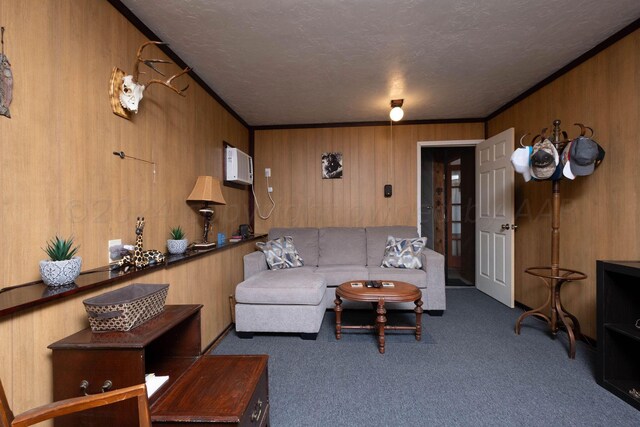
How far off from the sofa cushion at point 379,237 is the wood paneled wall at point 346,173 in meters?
0.42

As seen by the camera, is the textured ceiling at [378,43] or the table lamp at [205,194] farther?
the table lamp at [205,194]

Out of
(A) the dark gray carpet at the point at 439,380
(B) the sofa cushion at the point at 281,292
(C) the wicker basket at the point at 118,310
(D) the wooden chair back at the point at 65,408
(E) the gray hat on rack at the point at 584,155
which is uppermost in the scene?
(E) the gray hat on rack at the point at 584,155

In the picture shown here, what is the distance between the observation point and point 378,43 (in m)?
2.15

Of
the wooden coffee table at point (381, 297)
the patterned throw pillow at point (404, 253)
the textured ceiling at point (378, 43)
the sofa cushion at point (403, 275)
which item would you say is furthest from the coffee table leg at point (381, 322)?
the textured ceiling at point (378, 43)

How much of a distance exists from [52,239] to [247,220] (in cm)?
290

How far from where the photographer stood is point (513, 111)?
3377 millimetres

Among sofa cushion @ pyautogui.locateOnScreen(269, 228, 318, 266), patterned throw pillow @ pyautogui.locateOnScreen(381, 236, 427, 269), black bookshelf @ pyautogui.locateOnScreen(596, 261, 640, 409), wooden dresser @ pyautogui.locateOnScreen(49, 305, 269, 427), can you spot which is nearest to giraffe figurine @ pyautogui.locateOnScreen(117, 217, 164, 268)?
wooden dresser @ pyautogui.locateOnScreen(49, 305, 269, 427)

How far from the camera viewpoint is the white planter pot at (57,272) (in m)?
1.11

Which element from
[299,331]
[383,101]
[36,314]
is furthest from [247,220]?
[36,314]

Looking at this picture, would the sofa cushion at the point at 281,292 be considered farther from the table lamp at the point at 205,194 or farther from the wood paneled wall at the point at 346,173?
the wood paneled wall at the point at 346,173

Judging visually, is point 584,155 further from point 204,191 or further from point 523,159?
point 204,191

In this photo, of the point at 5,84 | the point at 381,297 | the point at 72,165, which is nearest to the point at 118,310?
the point at 72,165

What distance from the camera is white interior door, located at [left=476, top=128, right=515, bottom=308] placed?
3.12m

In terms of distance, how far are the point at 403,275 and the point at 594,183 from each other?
5.87ft
